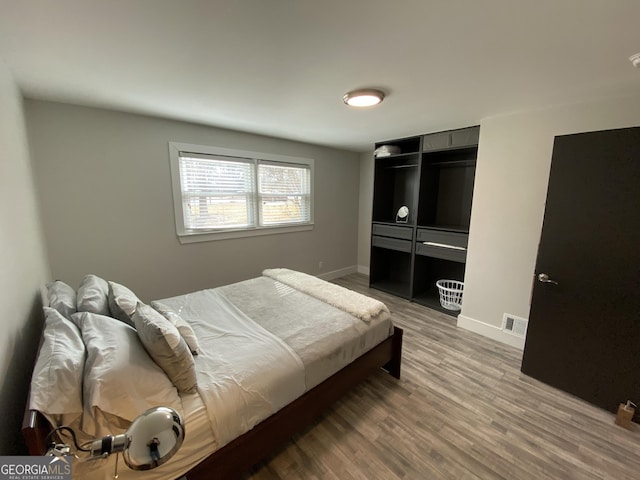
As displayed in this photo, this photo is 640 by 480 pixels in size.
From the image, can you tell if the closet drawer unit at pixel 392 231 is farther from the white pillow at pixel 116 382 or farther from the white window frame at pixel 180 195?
the white pillow at pixel 116 382

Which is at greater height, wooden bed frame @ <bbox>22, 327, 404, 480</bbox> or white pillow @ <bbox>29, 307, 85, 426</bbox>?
white pillow @ <bbox>29, 307, 85, 426</bbox>

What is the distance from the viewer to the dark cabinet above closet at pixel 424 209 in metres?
3.20

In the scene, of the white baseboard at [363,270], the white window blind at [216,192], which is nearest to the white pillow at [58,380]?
the white window blind at [216,192]

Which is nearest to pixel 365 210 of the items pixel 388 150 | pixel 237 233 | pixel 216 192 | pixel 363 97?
pixel 388 150

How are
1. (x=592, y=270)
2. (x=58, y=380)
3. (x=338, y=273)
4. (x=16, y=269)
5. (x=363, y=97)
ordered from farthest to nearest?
(x=338, y=273) < (x=363, y=97) < (x=592, y=270) < (x=16, y=269) < (x=58, y=380)

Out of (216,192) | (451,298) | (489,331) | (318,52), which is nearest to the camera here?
(318,52)

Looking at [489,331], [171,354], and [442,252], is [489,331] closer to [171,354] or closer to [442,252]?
[442,252]

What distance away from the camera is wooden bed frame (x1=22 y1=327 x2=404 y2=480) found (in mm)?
829

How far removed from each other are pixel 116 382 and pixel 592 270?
291 centimetres

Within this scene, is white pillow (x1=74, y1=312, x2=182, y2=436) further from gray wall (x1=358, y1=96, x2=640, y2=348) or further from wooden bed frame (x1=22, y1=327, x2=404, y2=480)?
gray wall (x1=358, y1=96, x2=640, y2=348)

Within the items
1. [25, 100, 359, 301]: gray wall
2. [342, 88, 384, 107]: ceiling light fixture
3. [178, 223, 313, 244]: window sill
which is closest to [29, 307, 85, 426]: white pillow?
[25, 100, 359, 301]: gray wall

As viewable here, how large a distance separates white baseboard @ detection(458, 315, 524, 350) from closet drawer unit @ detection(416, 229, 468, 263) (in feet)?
2.30

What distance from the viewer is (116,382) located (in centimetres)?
102

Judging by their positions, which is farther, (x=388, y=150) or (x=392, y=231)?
(x=392, y=231)
